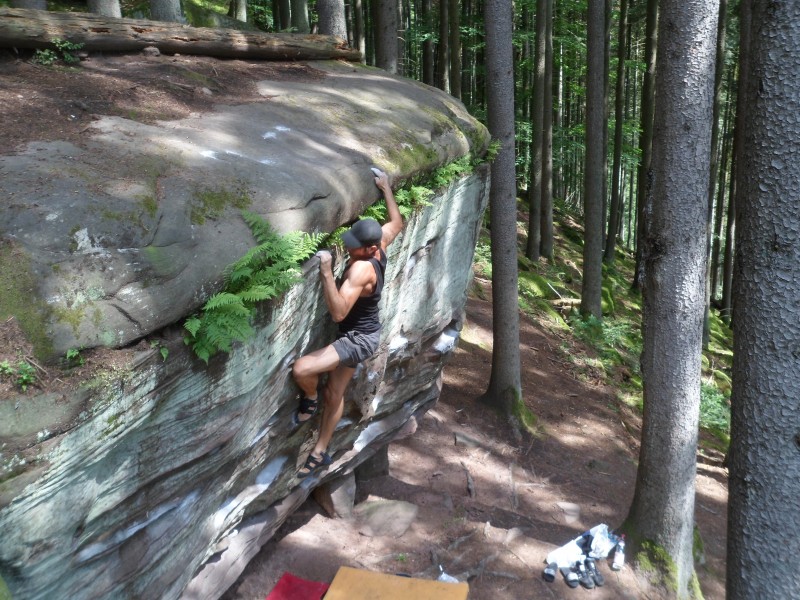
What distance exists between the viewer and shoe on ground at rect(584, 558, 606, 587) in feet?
→ 24.7

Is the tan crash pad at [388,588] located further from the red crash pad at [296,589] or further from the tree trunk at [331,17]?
the tree trunk at [331,17]

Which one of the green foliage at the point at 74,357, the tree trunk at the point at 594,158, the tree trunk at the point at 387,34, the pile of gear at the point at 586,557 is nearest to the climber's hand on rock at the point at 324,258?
the green foliage at the point at 74,357

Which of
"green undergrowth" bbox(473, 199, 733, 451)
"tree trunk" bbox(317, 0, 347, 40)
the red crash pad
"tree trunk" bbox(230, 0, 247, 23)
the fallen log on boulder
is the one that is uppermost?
"tree trunk" bbox(230, 0, 247, 23)

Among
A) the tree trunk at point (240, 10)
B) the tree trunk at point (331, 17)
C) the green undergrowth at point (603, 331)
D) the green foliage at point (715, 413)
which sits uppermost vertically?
the tree trunk at point (240, 10)

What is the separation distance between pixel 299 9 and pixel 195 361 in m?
9.94

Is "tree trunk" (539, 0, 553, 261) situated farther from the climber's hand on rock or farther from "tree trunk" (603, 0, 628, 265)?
the climber's hand on rock

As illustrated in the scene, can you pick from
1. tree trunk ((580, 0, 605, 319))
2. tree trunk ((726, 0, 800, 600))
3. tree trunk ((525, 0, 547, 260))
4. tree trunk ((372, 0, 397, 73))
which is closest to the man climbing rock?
tree trunk ((726, 0, 800, 600))

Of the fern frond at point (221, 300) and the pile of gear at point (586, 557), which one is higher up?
the fern frond at point (221, 300)

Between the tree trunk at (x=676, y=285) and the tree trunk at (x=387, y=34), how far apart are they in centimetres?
549

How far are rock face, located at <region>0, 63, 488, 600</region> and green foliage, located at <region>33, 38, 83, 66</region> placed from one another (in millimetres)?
1617

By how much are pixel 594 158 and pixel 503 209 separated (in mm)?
5151

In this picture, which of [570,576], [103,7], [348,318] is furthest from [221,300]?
[103,7]

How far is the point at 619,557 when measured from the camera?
779 centimetres

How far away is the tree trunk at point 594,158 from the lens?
43.6 feet
